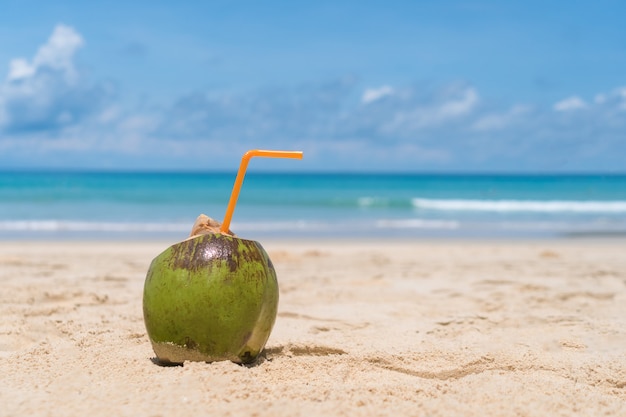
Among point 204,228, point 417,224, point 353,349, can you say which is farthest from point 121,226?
point 204,228

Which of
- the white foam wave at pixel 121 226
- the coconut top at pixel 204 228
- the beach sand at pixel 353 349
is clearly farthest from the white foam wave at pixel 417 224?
the coconut top at pixel 204 228

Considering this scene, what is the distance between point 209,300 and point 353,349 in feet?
3.66

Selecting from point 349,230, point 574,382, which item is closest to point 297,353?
point 574,382

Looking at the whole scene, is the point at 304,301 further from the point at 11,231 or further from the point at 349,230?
the point at 11,231

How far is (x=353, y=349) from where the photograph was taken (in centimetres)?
364

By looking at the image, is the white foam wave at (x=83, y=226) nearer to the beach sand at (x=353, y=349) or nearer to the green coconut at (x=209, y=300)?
the beach sand at (x=353, y=349)

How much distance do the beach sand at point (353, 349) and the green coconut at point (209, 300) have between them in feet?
0.35

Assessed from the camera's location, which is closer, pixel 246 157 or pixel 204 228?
pixel 246 157

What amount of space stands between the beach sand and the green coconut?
0.35ft

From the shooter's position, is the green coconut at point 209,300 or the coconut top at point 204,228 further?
the coconut top at point 204,228

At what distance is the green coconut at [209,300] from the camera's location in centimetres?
287

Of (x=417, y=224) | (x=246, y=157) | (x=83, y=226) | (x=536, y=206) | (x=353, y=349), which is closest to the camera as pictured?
(x=246, y=157)

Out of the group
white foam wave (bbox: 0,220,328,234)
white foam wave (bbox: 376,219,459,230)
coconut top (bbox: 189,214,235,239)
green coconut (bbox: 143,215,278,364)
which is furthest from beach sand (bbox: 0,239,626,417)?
white foam wave (bbox: 376,219,459,230)

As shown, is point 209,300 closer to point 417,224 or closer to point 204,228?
point 204,228
